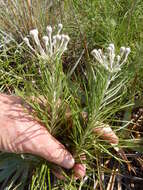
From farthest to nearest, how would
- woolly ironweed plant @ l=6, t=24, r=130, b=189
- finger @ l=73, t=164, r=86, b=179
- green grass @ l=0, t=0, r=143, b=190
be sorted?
finger @ l=73, t=164, r=86, b=179 < green grass @ l=0, t=0, r=143, b=190 < woolly ironweed plant @ l=6, t=24, r=130, b=189

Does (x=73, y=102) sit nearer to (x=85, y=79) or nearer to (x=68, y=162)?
(x=68, y=162)

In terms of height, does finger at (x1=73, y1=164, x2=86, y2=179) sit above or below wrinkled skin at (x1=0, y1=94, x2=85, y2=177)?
below

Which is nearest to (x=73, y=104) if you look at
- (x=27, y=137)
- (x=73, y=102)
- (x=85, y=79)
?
(x=73, y=102)

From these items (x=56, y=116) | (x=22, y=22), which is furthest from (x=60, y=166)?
(x=22, y=22)

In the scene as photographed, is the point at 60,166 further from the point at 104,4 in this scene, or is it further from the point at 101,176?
the point at 104,4

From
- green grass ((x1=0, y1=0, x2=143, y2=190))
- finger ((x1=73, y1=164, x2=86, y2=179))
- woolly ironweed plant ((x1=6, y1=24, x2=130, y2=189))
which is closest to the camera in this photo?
woolly ironweed plant ((x1=6, y1=24, x2=130, y2=189))

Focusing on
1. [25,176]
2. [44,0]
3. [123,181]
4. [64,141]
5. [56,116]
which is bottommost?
[123,181]
